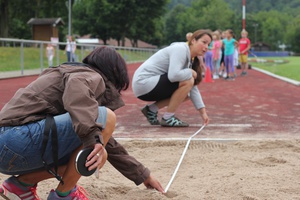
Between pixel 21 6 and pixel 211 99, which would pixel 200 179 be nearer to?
pixel 211 99

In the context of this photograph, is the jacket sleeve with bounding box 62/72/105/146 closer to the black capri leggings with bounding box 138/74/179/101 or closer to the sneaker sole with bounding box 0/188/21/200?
the sneaker sole with bounding box 0/188/21/200

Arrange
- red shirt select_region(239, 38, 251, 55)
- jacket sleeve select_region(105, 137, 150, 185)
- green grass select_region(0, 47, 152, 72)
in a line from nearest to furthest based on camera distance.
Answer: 1. jacket sleeve select_region(105, 137, 150, 185)
2. green grass select_region(0, 47, 152, 72)
3. red shirt select_region(239, 38, 251, 55)

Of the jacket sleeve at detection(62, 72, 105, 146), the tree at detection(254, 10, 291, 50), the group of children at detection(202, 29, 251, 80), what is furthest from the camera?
the tree at detection(254, 10, 291, 50)

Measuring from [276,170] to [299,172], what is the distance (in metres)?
0.19

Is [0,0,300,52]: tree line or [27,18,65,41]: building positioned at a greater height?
[0,0,300,52]: tree line

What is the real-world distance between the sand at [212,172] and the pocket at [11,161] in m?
0.69

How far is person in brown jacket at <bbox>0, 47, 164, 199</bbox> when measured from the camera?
2363mm

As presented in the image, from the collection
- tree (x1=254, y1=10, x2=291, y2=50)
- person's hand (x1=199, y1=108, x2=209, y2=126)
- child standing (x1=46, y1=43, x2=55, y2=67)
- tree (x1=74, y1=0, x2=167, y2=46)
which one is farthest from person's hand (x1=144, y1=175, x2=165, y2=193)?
tree (x1=254, y1=10, x2=291, y2=50)

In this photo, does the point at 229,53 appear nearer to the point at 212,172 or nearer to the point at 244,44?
the point at 244,44

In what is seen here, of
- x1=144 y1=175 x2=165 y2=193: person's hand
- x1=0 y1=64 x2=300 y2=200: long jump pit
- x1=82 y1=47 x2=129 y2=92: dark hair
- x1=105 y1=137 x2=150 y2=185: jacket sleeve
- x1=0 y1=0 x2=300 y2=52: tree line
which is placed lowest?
x1=0 y1=64 x2=300 y2=200: long jump pit

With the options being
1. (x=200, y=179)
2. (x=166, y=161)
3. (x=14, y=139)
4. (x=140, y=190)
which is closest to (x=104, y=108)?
(x=14, y=139)

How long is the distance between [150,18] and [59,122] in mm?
59570

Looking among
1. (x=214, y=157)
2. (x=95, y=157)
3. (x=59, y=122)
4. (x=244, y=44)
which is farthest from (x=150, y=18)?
(x=95, y=157)

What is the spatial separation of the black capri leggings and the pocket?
3.56 metres
